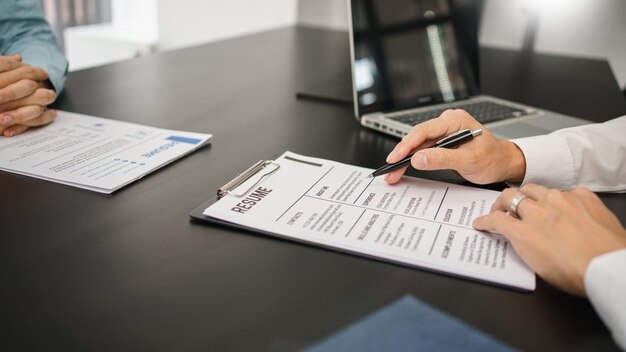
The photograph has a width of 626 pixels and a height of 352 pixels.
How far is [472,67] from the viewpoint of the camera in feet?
4.08

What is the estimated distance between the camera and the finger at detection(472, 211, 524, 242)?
0.61m

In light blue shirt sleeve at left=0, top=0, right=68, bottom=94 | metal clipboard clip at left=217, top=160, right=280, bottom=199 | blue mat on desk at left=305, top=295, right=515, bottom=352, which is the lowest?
blue mat on desk at left=305, top=295, right=515, bottom=352

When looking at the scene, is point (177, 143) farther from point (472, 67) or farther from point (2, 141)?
point (472, 67)

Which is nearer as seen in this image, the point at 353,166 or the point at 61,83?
the point at 353,166

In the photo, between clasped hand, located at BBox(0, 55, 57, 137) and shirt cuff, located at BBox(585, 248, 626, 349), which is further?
clasped hand, located at BBox(0, 55, 57, 137)

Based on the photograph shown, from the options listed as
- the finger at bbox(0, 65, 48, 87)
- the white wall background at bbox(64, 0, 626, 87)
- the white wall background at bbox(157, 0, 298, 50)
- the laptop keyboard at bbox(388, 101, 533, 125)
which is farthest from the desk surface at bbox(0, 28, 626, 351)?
the white wall background at bbox(157, 0, 298, 50)

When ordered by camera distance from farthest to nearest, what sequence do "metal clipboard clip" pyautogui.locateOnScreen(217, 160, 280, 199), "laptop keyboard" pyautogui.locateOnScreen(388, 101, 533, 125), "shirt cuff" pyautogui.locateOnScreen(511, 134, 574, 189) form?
"laptop keyboard" pyautogui.locateOnScreen(388, 101, 533, 125)
"shirt cuff" pyautogui.locateOnScreen(511, 134, 574, 189)
"metal clipboard clip" pyautogui.locateOnScreen(217, 160, 280, 199)

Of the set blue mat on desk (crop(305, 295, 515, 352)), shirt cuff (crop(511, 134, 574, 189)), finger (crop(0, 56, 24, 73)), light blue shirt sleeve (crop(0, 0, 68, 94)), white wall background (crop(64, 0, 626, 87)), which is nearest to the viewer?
blue mat on desk (crop(305, 295, 515, 352))

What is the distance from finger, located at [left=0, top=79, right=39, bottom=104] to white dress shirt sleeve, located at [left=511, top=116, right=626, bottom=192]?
0.81 meters

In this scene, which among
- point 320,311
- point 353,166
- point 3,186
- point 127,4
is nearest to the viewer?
point 320,311

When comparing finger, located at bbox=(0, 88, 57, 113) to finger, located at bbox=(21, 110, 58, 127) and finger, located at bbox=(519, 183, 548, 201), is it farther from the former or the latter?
finger, located at bbox=(519, 183, 548, 201)

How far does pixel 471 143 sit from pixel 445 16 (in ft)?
1.76

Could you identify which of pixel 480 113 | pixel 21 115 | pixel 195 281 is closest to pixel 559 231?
pixel 195 281

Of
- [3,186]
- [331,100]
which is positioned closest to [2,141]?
[3,186]
